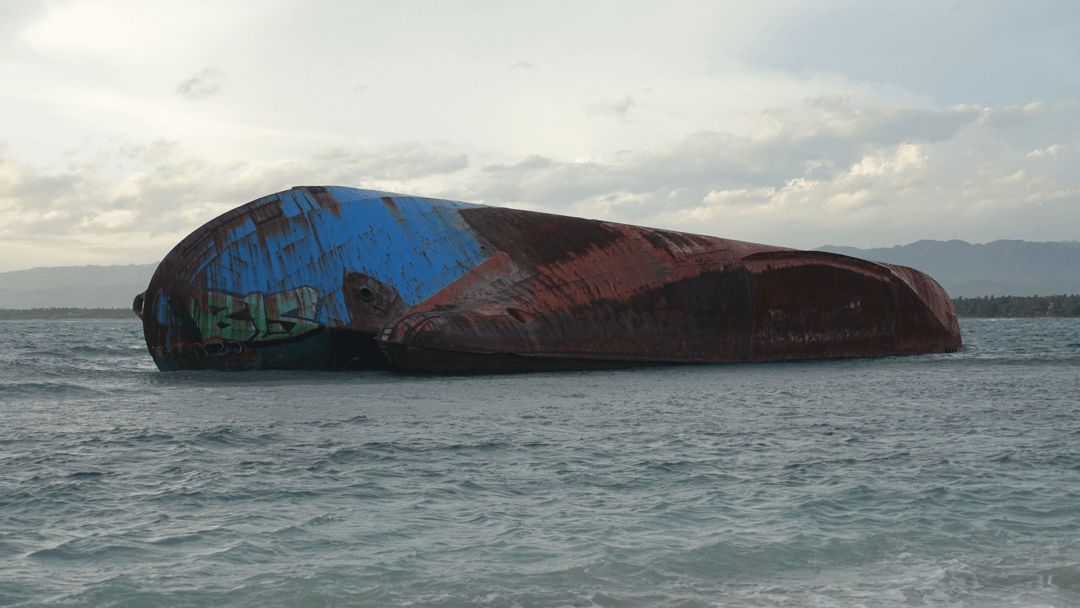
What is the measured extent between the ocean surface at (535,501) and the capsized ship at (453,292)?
2.91 meters

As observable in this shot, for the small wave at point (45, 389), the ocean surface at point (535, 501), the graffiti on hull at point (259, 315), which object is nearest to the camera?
the ocean surface at point (535, 501)

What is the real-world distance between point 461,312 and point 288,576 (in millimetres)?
9880

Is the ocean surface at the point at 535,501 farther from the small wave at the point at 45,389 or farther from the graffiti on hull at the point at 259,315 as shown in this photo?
the graffiti on hull at the point at 259,315

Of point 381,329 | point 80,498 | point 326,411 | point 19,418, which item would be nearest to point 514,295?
point 381,329

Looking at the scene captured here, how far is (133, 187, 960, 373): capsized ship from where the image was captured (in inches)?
A: 572

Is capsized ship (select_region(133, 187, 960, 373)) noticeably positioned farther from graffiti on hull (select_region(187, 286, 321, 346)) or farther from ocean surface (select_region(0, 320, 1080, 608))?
ocean surface (select_region(0, 320, 1080, 608))

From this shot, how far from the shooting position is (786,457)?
773 cm

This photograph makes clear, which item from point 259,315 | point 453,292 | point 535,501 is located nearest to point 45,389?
point 259,315

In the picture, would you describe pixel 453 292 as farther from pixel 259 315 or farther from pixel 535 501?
pixel 535 501

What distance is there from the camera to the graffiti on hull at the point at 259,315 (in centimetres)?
1448

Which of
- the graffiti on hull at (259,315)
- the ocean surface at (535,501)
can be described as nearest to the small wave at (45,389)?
the ocean surface at (535,501)

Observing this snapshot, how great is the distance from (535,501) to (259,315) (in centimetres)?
948

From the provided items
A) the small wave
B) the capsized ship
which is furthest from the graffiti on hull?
the small wave

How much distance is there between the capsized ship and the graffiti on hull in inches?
0.8
